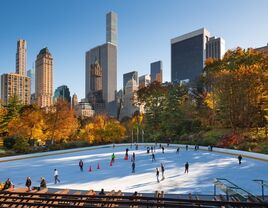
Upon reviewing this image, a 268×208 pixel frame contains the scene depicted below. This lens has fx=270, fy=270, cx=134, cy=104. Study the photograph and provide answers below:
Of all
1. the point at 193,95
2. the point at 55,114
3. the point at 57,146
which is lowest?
the point at 57,146

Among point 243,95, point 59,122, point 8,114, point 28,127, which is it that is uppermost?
point 243,95

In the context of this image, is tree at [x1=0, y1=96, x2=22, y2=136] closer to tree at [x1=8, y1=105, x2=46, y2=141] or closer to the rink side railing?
tree at [x1=8, y1=105, x2=46, y2=141]

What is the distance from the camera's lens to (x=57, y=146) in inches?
1719

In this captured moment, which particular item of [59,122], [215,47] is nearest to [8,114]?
[59,122]

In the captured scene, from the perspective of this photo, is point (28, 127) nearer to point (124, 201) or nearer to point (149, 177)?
point (149, 177)

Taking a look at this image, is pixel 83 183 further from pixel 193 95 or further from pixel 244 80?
pixel 193 95

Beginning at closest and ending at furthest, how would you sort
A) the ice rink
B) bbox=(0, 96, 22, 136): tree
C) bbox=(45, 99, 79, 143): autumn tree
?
1. the ice rink
2. bbox=(45, 99, 79, 143): autumn tree
3. bbox=(0, 96, 22, 136): tree

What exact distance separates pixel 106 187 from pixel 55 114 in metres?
33.2

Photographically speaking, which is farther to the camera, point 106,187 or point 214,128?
point 214,128

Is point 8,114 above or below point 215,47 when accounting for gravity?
below

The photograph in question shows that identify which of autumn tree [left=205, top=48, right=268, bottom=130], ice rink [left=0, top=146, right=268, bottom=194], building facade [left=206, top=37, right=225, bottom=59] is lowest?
ice rink [left=0, top=146, right=268, bottom=194]

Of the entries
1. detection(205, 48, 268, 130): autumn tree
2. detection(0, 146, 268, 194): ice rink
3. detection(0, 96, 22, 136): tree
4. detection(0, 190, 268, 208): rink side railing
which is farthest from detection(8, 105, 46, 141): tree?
detection(0, 190, 268, 208): rink side railing

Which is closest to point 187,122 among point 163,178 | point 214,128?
point 214,128

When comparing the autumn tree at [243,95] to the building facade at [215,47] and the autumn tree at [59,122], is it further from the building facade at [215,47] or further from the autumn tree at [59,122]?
the building facade at [215,47]
